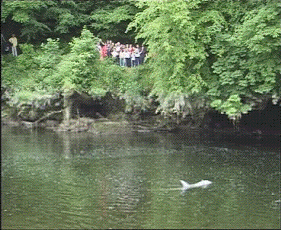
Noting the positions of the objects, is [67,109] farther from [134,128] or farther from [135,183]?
[135,183]

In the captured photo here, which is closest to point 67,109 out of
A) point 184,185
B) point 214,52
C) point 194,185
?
point 214,52

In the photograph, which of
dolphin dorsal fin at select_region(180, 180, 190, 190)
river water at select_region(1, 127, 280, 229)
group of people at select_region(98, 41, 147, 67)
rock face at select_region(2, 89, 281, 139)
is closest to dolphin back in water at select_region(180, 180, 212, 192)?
dolphin dorsal fin at select_region(180, 180, 190, 190)

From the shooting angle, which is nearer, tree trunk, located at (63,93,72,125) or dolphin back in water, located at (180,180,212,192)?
dolphin back in water, located at (180,180,212,192)

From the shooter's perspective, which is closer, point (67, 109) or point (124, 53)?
point (124, 53)

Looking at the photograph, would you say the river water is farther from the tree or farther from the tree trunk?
the tree

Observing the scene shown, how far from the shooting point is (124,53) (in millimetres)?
39688

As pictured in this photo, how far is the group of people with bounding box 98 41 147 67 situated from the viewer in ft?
129

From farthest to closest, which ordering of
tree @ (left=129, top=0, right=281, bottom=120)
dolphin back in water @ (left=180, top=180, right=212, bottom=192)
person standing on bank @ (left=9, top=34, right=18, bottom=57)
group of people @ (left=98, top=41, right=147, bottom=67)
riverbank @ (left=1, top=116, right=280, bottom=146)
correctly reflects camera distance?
person standing on bank @ (left=9, top=34, right=18, bottom=57) < group of people @ (left=98, top=41, right=147, bottom=67) < riverbank @ (left=1, top=116, right=280, bottom=146) < tree @ (left=129, top=0, right=281, bottom=120) < dolphin back in water @ (left=180, top=180, right=212, bottom=192)

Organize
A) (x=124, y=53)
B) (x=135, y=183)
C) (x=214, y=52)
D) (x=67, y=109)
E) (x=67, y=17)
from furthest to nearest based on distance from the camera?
(x=67, y=17) → (x=67, y=109) → (x=124, y=53) → (x=214, y=52) → (x=135, y=183)

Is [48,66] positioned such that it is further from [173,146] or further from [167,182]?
[167,182]

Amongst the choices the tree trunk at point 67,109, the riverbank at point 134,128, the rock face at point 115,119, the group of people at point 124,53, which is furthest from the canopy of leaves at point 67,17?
the riverbank at point 134,128

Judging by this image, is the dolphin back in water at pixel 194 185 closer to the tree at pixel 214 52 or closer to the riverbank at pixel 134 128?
the tree at pixel 214 52

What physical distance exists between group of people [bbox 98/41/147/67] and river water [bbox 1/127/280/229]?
6083mm

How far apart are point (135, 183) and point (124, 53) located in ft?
54.5
